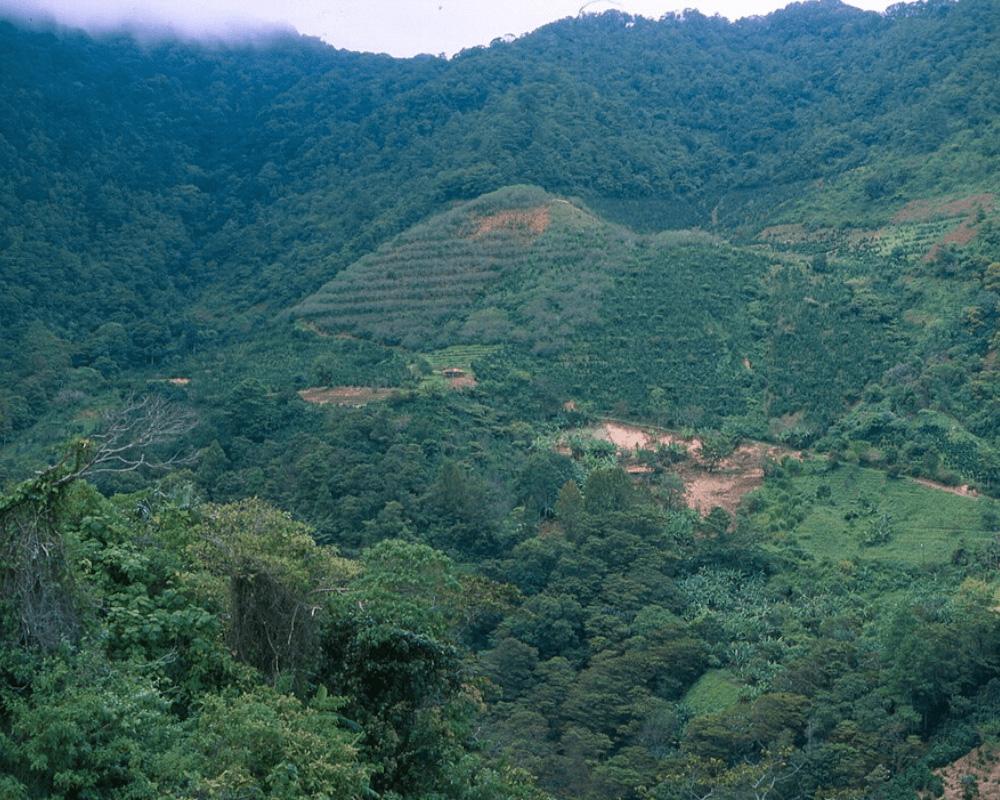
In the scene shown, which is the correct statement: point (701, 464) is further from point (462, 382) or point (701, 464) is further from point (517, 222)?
point (517, 222)

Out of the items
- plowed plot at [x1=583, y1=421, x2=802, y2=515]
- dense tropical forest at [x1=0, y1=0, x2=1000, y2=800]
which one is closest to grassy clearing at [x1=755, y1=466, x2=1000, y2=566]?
dense tropical forest at [x1=0, y1=0, x2=1000, y2=800]

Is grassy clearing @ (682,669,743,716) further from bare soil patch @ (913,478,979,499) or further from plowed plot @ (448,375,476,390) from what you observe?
plowed plot @ (448,375,476,390)

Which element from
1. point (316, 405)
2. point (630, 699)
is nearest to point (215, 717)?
point (630, 699)

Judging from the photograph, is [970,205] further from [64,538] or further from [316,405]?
[64,538]

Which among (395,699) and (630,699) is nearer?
(395,699)

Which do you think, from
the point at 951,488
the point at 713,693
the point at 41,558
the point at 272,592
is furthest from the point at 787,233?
the point at 41,558

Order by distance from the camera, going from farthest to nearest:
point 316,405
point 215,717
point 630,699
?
point 316,405, point 630,699, point 215,717
